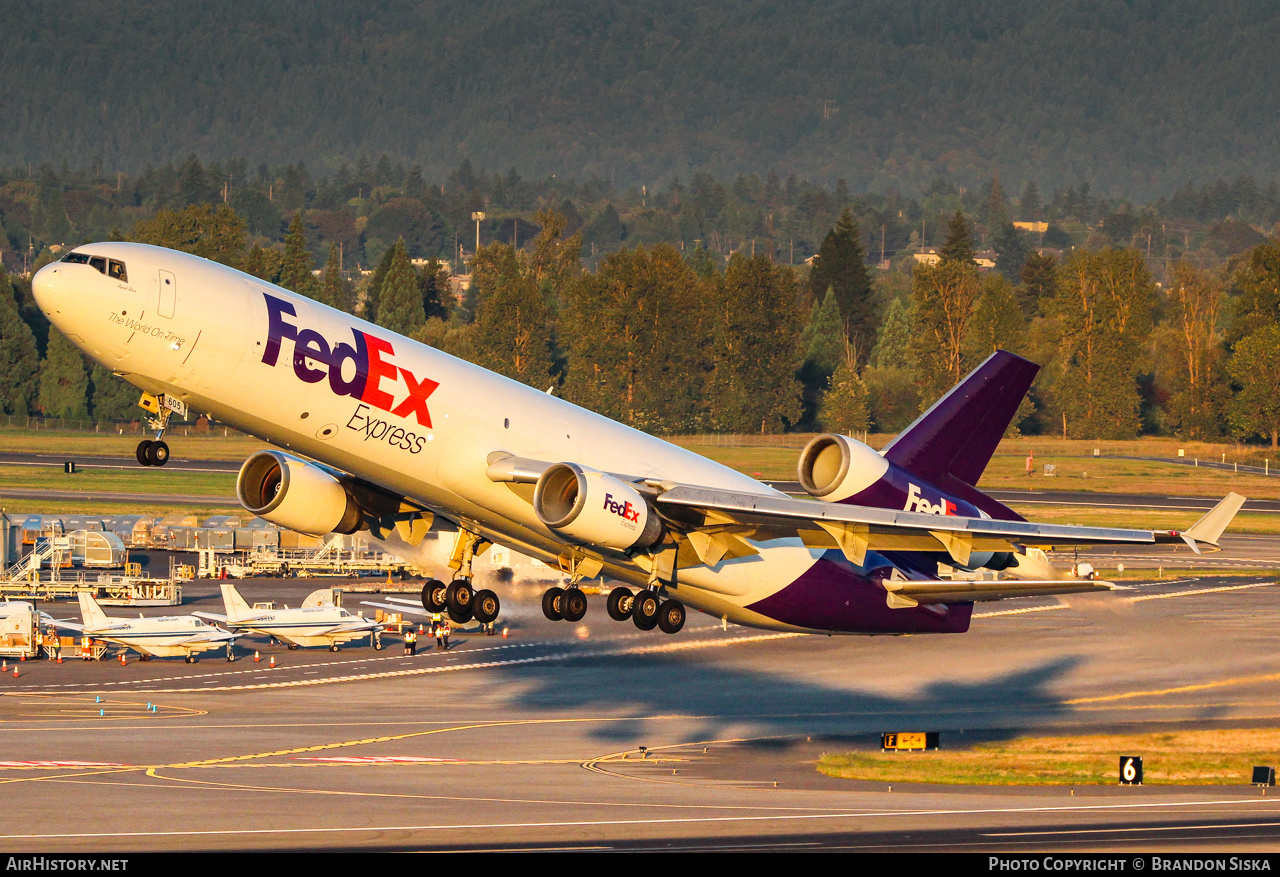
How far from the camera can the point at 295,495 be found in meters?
43.2

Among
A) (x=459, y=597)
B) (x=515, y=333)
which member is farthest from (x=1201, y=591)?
(x=515, y=333)

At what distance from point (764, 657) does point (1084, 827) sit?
3147 cm

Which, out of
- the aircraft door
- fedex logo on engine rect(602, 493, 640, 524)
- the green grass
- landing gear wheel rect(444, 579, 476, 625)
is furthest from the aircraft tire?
the green grass

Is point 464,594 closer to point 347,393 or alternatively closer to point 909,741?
point 347,393

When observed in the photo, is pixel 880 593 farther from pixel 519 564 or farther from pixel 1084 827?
pixel 519 564

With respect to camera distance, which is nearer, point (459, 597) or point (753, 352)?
point (459, 597)

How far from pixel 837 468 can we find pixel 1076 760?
30.2 meters

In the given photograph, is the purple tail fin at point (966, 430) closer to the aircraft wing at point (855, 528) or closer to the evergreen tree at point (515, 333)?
the aircraft wing at point (855, 528)

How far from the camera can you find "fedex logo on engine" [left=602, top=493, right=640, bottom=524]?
132ft

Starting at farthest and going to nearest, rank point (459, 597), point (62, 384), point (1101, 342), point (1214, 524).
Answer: point (62, 384) < point (1101, 342) < point (459, 597) < point (1214, 524)

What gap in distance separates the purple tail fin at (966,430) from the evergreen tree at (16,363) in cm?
16219

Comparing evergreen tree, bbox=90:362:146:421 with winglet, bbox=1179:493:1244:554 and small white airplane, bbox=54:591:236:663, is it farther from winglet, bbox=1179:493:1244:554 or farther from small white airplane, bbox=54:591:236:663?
winglet, bbox=1179:493:1244:554

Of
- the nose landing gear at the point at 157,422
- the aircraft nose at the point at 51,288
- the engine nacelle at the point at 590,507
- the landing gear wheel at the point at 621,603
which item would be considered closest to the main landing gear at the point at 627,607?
the landing gear wheel at the point at 621,603

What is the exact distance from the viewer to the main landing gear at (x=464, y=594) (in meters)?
44.8
